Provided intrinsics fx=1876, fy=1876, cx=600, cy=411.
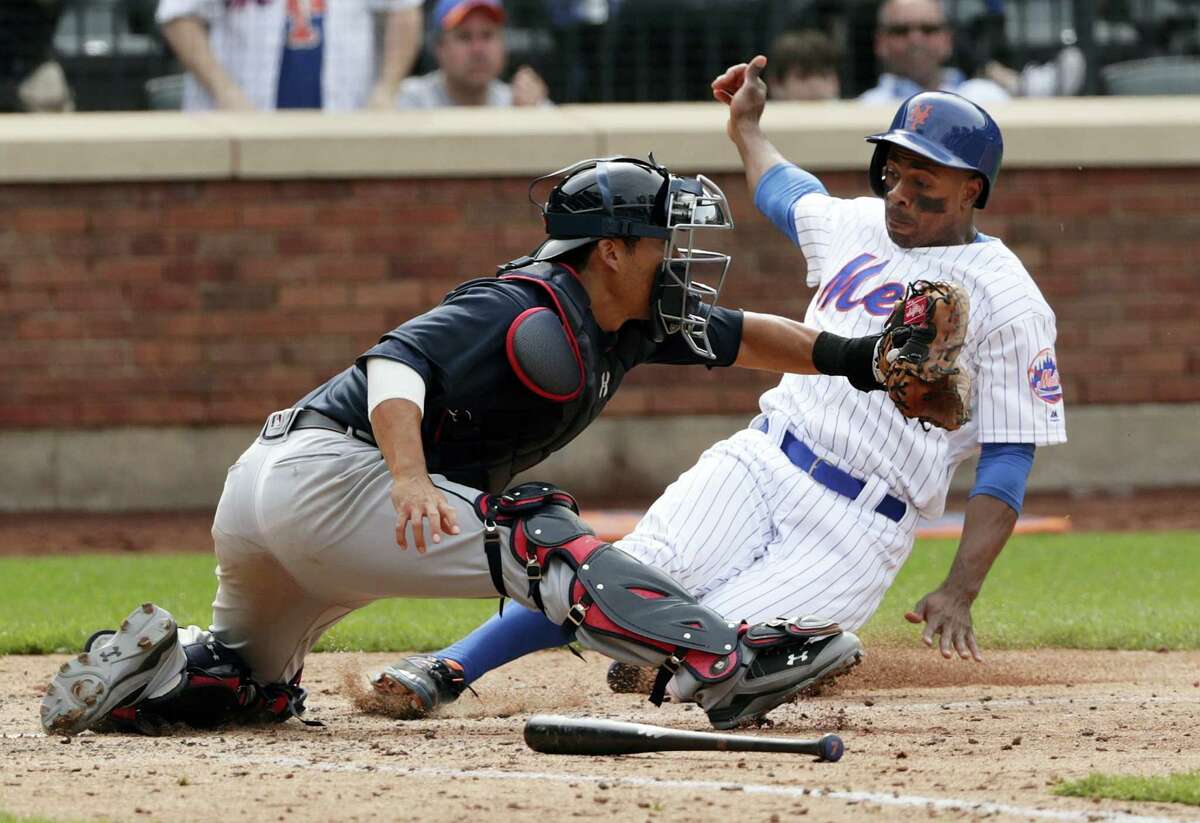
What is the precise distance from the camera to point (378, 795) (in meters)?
3.57

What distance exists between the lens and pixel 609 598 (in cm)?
409

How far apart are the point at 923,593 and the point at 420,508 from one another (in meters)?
3.87

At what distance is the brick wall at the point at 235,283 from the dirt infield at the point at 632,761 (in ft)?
16.6

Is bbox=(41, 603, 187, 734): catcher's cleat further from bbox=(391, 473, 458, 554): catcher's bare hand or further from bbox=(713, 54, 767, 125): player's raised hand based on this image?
bbox=(713, 54, 767, 125): player's raised hand

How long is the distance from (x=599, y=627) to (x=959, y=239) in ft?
6.31

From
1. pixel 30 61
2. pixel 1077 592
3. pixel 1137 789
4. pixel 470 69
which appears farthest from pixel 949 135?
pixel 30 61

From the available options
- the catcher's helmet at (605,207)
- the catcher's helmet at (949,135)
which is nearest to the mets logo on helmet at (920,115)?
the catcher's helmet at (949,135)

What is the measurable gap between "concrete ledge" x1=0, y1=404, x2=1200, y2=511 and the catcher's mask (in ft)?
19.8

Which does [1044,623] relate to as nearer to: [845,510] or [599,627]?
[845,510]

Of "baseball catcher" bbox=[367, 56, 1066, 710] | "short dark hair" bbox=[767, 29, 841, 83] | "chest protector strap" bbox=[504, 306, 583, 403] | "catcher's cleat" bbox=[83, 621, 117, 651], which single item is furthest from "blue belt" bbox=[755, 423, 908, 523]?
"short dark hair" bbox=[767, 29, 841, 83]

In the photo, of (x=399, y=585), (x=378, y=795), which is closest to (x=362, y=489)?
(x=399, y=585)

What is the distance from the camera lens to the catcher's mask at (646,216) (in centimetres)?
446

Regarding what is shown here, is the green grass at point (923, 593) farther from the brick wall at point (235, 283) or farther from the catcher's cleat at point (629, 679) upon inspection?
the brick wall at point (235, 283)

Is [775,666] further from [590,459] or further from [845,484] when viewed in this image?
[590,459]
